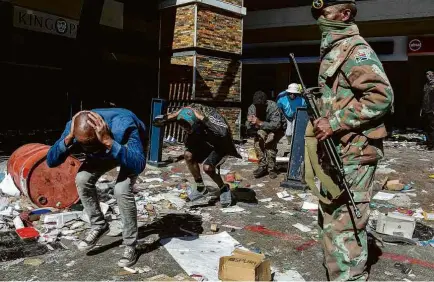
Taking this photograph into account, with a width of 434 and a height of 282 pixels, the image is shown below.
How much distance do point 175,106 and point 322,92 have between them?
32.6 feet

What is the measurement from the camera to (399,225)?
14.8 feet

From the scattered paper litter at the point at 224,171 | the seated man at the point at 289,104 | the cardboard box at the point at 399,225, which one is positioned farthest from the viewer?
the scattered paper litter at the point at 224,171

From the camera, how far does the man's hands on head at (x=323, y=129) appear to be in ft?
8.29

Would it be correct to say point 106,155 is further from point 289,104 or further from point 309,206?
point 289,104

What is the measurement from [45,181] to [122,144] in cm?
224

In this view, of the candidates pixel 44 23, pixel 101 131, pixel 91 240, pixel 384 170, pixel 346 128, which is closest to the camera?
pixel 346 128

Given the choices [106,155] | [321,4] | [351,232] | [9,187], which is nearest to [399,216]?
[351,232]

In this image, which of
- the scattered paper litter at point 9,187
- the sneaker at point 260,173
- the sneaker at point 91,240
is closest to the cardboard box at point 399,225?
the sneaker at point 91,240

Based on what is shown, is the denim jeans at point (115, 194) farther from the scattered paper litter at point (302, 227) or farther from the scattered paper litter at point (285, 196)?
the scattered paper litter at point (285, 196)

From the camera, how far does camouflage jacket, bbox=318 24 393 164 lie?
246cm

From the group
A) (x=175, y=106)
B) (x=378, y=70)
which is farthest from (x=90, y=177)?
(x=175, y=106)

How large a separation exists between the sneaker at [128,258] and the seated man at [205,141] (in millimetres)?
1932

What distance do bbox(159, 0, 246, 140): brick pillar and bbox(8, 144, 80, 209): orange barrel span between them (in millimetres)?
6647

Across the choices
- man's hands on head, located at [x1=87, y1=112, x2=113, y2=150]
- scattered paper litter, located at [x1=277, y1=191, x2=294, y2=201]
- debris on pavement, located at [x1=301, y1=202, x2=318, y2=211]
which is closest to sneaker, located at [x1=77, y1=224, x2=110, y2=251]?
man's hands on head, located at [x1=87, y1=112, x2=113, y2=150]
